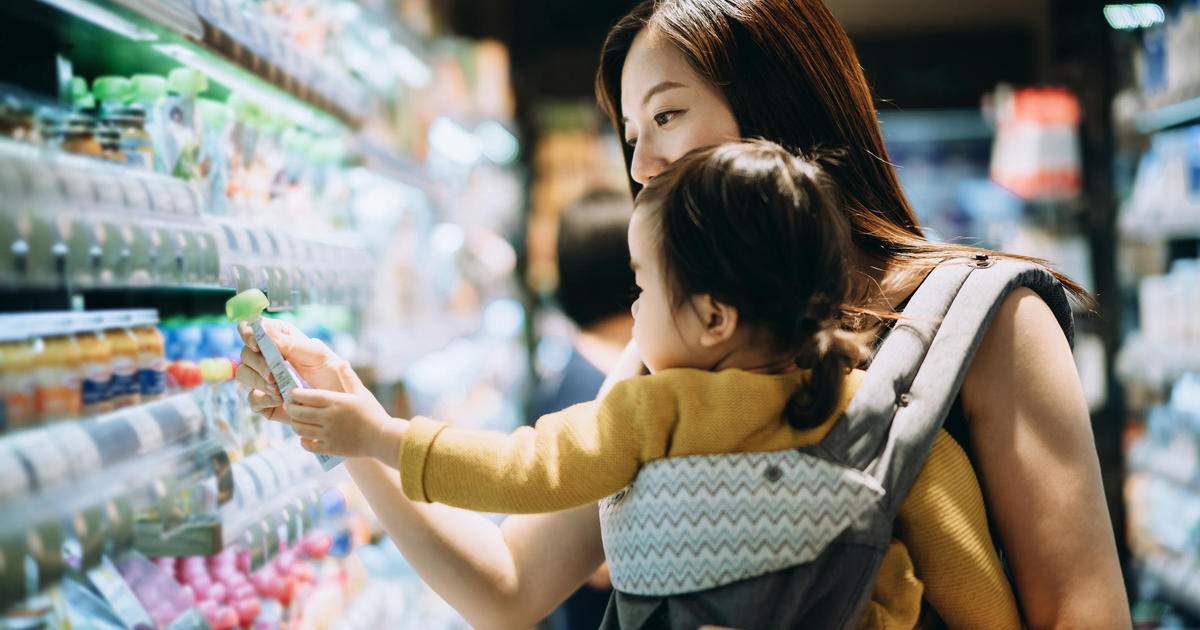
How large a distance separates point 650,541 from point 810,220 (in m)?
0.36

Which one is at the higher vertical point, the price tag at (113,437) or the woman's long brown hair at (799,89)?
the woman's long brown hair at (799,89)

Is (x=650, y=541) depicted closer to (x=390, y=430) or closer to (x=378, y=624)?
(x=390, y=430)

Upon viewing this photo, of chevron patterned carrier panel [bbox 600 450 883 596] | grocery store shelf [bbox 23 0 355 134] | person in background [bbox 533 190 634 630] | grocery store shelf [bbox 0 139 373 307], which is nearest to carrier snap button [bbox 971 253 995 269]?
chevron patterned carrier panel [bbox 600 450 883 596]

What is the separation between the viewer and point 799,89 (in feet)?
3.83

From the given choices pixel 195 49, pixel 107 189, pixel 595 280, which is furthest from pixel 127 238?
pixel 595 280

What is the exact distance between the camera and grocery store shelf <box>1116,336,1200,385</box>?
10.0ft

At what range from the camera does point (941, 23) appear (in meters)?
5.20

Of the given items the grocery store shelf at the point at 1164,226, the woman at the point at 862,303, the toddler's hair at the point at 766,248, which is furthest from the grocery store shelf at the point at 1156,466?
the toddler's hair at the point at 766,248

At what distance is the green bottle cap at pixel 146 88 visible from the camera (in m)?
1.27

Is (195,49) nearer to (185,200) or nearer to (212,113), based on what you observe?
(212,113)

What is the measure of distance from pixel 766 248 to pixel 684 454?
0.22 meters

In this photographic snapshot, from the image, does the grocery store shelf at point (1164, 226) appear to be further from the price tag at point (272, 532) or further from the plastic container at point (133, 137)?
the plastic container at point (133, 137)

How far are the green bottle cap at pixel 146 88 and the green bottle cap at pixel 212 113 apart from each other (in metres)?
0.11

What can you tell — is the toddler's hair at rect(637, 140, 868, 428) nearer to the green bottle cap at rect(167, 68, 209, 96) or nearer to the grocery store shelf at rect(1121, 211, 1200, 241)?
the green bottle cap at rect(167, 68, 209, 96)
